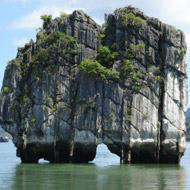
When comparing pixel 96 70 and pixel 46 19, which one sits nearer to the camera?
pixel 96 70

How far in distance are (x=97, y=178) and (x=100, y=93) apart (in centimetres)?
1222

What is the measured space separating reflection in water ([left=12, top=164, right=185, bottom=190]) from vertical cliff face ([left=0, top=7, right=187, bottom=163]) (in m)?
4.22

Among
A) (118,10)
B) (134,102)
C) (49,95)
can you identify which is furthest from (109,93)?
(118,10)

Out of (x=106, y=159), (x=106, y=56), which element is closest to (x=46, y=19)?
(x=106, y=56)

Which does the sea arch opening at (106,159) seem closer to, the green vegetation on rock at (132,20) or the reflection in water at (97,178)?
the reflection in water at (97,178)

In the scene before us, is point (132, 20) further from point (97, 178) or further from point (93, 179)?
point (93, 179)

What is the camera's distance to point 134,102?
38.4 metres

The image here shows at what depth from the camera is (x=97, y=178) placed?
27922 mm

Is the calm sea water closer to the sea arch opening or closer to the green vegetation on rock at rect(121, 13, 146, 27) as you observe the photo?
the sea arch opening

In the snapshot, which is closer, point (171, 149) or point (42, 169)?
point (42, 169)

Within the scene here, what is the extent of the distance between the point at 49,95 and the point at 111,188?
56.2ft

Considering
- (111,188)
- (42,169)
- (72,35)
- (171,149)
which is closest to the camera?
(111,188)

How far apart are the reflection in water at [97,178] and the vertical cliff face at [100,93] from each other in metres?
4.22

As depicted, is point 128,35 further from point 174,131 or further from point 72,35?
point 174,131
